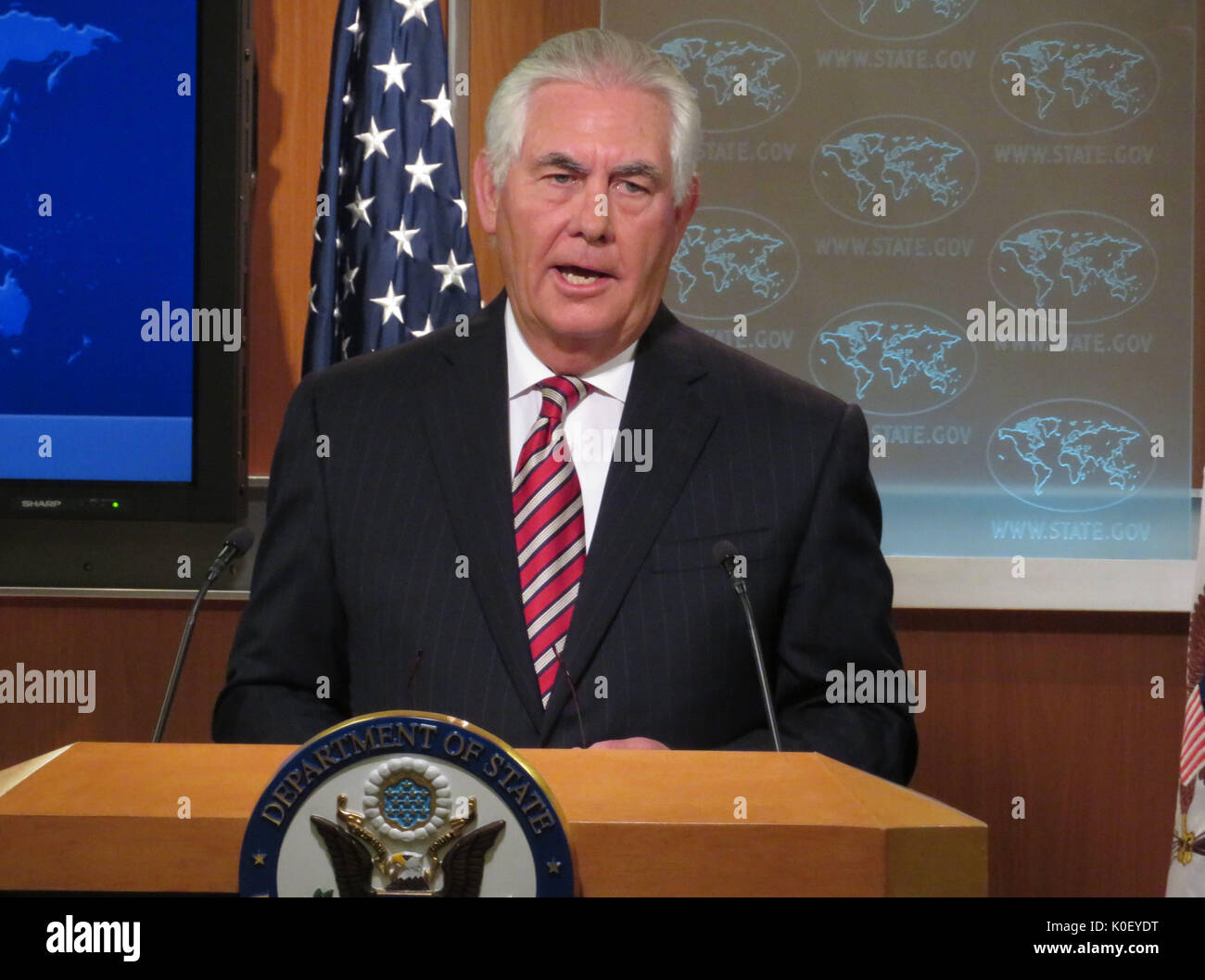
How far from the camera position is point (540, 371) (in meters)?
2.04

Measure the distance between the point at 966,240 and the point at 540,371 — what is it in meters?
1.62

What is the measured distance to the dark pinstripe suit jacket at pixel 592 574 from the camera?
1.82 m

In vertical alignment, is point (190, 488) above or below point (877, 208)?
below

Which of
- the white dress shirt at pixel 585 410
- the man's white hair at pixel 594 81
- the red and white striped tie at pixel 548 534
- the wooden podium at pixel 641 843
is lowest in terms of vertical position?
the wooden podium at pixel 641 843

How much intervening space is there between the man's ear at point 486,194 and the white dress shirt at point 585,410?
158mm

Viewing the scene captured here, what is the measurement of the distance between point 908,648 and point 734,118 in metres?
1.39

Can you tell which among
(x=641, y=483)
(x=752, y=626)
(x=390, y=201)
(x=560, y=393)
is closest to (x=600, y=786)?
(x=752, y=626)

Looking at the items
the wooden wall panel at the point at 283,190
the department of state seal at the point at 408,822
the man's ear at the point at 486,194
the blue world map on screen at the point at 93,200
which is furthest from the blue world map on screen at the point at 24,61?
the department of state seal at the point at 408,822

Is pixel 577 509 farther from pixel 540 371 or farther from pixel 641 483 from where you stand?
pixel 540 371

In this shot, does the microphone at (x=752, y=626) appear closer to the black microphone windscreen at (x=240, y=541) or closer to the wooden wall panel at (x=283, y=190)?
the black microphone windscreen at (x=240, y=541)

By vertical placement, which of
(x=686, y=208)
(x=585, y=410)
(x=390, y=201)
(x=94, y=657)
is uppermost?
(x=390, y=201)

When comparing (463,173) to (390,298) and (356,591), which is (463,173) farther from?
(356,591)

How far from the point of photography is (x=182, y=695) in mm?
3219

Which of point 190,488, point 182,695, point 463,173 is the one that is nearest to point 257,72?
point 463,173
